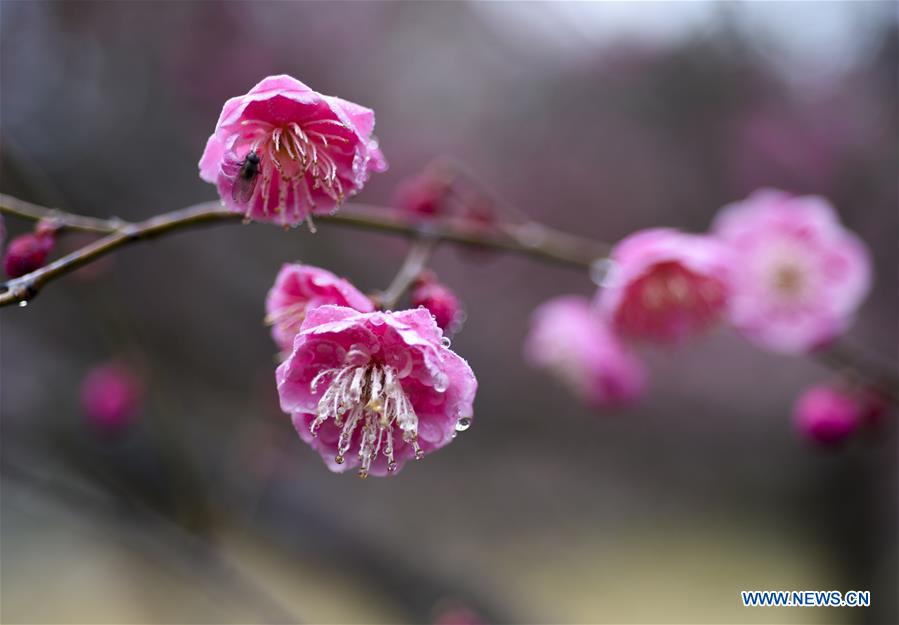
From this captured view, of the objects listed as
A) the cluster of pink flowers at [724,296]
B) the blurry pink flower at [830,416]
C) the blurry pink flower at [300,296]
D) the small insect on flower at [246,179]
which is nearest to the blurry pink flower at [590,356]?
the cluster of pink flowers at [724,296]

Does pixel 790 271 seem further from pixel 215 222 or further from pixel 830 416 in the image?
pixel 215 222

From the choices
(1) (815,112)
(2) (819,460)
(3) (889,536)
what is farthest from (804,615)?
(1) (815,112)

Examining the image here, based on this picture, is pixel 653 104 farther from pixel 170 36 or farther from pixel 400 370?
pixel 400 370

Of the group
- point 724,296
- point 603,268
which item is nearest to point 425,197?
point 603,268

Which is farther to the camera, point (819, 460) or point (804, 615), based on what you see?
point (804, 615)

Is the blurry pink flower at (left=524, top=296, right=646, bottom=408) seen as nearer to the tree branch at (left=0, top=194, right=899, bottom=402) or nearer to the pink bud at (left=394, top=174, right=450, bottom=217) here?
the tree branch at (left=0, top=194, right=899, bottom=402)

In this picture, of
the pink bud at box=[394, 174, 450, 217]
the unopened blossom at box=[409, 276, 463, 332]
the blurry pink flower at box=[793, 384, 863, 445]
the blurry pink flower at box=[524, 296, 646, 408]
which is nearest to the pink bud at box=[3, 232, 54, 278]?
the unopened blossom at box=[409, 276, 463, 332]

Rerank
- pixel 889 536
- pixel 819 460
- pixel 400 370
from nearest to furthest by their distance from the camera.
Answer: pixel 400 370 → pixel 889 536 → pixel 819 460
